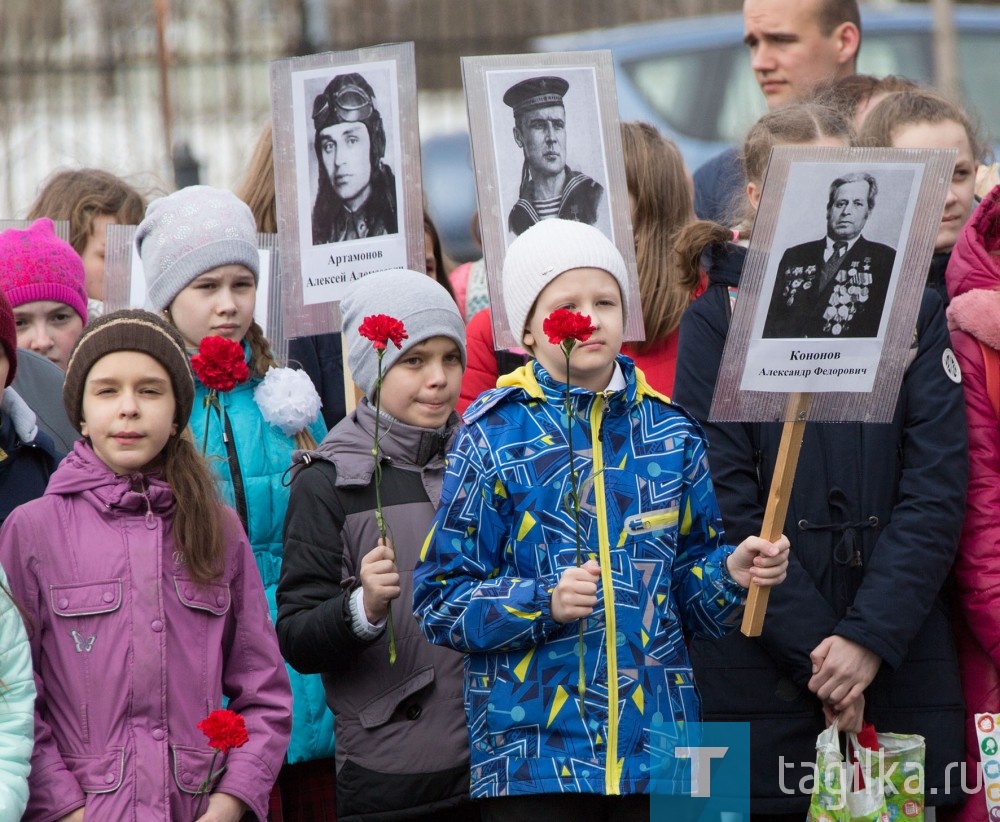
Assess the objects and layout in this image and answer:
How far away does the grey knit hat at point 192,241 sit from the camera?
4.49m

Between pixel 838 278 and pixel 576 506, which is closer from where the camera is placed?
pixel 576 506

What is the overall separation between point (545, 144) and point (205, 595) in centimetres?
163

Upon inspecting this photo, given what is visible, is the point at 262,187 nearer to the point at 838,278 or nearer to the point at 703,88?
the point at 838,278

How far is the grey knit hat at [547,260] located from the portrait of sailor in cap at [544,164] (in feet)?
1.98

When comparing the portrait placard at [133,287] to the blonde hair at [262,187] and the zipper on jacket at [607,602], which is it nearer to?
the blonde hair at [262,187]

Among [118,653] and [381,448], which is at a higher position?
[381,448]

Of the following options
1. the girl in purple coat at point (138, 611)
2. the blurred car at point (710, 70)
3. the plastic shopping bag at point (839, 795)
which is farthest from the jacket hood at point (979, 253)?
the blurred car at point (710, 70)

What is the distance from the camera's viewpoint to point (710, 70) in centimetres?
1075

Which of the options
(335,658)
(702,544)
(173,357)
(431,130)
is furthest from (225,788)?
(431,130)

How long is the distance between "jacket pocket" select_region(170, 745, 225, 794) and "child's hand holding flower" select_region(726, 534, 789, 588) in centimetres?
115

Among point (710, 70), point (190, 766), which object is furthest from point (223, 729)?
point (710, 70)

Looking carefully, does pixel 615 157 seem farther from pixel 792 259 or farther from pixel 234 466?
pixel 234 466

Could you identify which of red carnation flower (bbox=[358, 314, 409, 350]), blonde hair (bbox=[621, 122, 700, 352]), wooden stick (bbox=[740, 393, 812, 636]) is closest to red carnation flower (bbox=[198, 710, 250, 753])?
red carnation flower (bbox=[358, 314, 409, 350])

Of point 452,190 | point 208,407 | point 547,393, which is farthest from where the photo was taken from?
point 452,190
